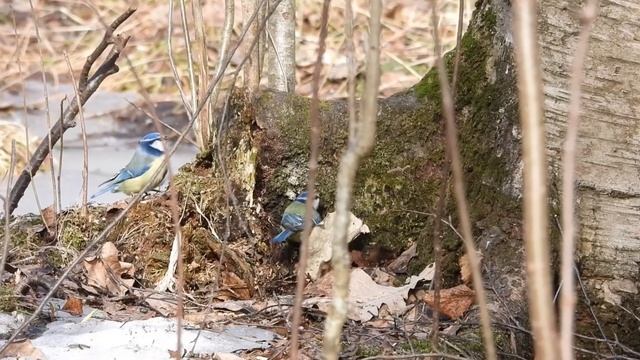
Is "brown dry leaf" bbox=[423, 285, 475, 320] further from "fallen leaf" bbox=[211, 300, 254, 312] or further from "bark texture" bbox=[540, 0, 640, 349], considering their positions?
"fallen leaf" bbox=[211, 300, 254, 312]

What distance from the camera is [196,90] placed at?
3748 millimetres

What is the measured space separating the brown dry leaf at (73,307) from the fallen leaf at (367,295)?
0.65 meters

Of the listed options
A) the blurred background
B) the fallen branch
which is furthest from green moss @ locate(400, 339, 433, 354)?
the blurred background

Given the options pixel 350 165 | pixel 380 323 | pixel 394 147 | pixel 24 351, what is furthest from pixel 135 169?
pixel 350 165

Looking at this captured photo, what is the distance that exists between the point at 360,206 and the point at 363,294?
1.28ft

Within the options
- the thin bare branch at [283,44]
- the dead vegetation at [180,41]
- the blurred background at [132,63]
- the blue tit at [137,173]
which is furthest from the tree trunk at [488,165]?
the dead vegetation at [180,41]

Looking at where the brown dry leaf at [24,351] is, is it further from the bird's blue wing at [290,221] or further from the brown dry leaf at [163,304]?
the bird's blue wing at [290,221]

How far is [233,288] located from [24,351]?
0.78 metres

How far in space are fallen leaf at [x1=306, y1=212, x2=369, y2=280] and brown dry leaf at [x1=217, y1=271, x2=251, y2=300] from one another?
256 millimetres

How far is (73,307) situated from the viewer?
2.85 meters

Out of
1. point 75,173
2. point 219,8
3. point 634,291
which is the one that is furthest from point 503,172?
point 219,8

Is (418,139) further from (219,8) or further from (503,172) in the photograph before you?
(219,8)

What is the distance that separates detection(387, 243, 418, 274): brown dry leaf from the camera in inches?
127

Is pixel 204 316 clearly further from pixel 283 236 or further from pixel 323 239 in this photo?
pixel 323 239
